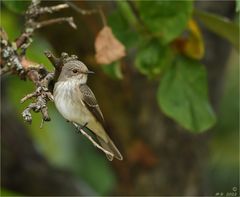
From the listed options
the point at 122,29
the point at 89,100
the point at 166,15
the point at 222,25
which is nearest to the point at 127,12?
the point at 122,29

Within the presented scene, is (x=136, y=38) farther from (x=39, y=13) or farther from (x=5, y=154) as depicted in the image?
(x=5, y=154)

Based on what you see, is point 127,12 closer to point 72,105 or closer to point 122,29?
point 122,29

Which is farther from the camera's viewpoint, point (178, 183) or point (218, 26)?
point (178, 183)

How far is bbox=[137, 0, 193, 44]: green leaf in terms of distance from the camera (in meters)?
2.36

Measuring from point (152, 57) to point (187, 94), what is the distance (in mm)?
231

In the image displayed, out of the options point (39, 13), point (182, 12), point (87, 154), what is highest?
point (39, 13)

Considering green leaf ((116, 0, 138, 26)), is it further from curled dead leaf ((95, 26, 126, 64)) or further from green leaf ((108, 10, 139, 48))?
curled dead leaf ((95, 26, 126, 64))

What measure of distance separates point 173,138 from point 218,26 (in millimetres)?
1076

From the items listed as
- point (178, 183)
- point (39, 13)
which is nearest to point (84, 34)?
point (178, 183)

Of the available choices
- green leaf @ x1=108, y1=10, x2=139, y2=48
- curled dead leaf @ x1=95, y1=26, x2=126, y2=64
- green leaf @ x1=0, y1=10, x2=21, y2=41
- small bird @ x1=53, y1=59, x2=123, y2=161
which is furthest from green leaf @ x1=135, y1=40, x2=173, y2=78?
green leaf @ x1=0, y1=10, x2=21, y2=41

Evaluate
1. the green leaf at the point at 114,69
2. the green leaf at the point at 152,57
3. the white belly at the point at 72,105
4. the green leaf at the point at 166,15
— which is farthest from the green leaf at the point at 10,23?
the white belly at the point at 72,105

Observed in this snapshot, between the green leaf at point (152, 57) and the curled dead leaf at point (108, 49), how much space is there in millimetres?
169

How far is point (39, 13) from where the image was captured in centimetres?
204

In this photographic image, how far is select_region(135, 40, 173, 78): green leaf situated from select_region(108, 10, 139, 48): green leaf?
59mm
